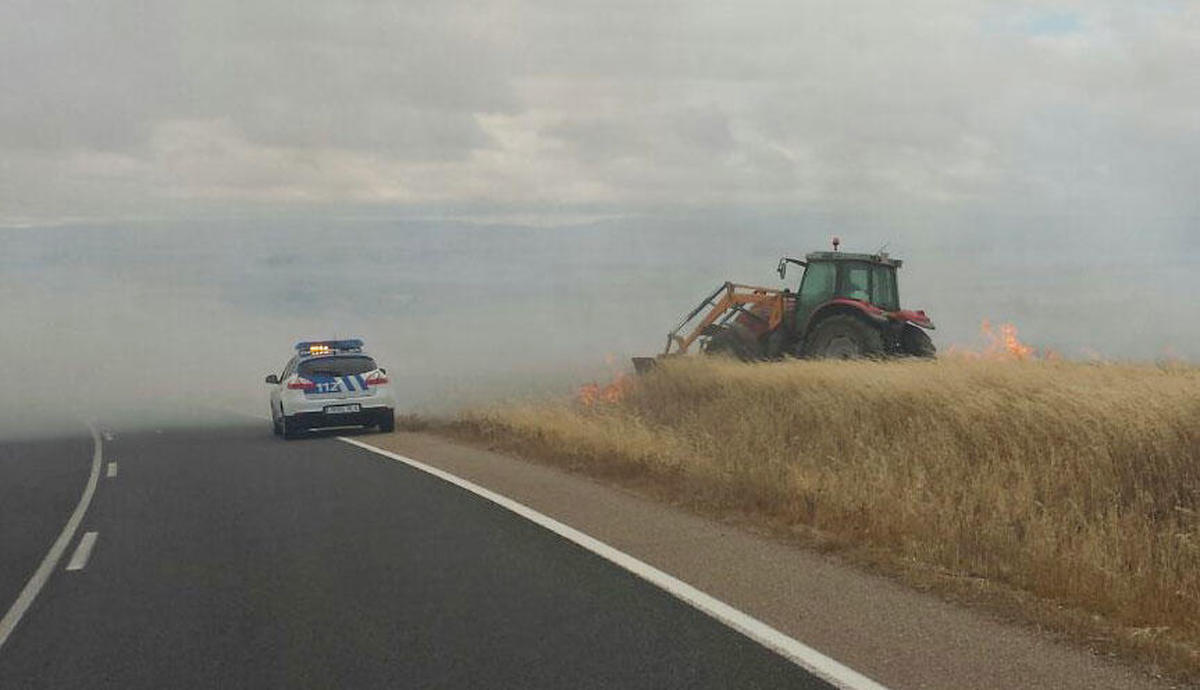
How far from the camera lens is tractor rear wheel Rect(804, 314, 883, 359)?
21.0 meters

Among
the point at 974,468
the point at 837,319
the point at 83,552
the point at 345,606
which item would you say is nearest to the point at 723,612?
the point at 345,606

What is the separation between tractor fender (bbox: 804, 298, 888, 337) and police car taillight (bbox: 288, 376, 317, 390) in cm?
944

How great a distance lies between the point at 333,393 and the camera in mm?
21484

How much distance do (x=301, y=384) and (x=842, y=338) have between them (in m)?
10.3

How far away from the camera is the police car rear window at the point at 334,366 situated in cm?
2152

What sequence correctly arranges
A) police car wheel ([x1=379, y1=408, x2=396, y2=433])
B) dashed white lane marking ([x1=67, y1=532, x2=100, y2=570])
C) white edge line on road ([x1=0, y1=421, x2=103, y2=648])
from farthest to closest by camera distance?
police car wheel ([x1=379, y1=408, x2=396, y2=433]) < dashed white lane marking ([x1=67, y1=532, x2=100, y2=570]) < white edge line on road ([x1=0, y1=421, x2=103, y2=648])

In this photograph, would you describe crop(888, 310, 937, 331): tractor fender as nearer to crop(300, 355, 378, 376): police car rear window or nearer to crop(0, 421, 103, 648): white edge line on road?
crop(300, 355, 378, 376): police car rear window

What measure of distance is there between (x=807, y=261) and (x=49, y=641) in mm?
17442

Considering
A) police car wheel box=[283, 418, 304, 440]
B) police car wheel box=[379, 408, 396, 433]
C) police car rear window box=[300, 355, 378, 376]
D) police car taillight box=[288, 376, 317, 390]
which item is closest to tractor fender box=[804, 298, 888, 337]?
police car wheel box=[379, 408, 396, 433]

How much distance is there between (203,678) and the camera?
5.77 m

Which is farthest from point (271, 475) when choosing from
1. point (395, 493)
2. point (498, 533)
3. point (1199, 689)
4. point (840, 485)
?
point (1199, 689)

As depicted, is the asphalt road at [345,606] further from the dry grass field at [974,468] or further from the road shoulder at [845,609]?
the dry grass field at [974,468]

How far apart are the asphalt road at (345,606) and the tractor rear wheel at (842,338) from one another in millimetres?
10735

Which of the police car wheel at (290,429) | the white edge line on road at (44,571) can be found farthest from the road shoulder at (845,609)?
the police car wheel at (290,429)
